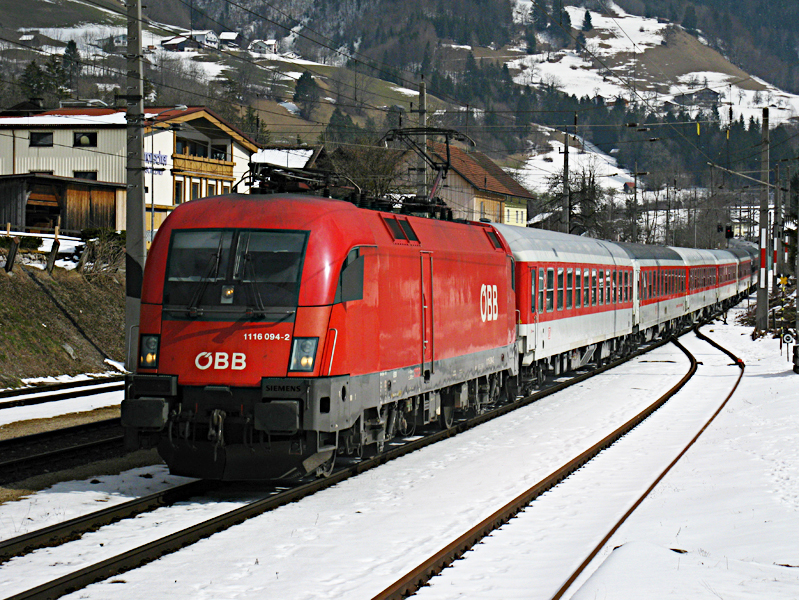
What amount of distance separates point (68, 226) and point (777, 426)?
3592 centimetres

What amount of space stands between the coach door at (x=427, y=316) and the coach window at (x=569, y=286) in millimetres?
9665

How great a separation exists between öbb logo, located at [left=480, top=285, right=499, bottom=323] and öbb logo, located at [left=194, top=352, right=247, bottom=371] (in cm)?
674

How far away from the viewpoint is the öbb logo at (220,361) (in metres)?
10.5

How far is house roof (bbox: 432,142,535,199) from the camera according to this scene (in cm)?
7956

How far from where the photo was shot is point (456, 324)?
15.1 m

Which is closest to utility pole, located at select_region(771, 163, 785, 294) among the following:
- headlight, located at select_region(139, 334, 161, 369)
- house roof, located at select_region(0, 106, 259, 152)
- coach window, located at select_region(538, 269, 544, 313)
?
coach window, located at select_region(538, 269, 544, 313)

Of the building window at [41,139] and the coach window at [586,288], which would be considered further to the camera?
the building window at [41,139]

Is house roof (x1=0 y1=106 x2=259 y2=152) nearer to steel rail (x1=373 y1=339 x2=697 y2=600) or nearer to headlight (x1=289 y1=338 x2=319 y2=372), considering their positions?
steel rail (x1=373 y1=339 x2=697 y2=600)

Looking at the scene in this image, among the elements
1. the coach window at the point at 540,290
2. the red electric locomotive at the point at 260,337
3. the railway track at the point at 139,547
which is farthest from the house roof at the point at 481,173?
the railway track at the point at 139,547

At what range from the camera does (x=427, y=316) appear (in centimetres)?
1373

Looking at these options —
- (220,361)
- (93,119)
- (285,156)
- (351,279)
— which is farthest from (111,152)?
(220,361)

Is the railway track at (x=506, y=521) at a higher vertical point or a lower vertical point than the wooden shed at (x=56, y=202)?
lower

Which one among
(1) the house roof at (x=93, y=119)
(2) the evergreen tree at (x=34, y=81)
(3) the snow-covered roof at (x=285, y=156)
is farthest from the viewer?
(2) the evergreen tree at (x=34, y=81)

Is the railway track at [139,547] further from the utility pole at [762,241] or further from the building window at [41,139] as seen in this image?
the building window at [41,139]
